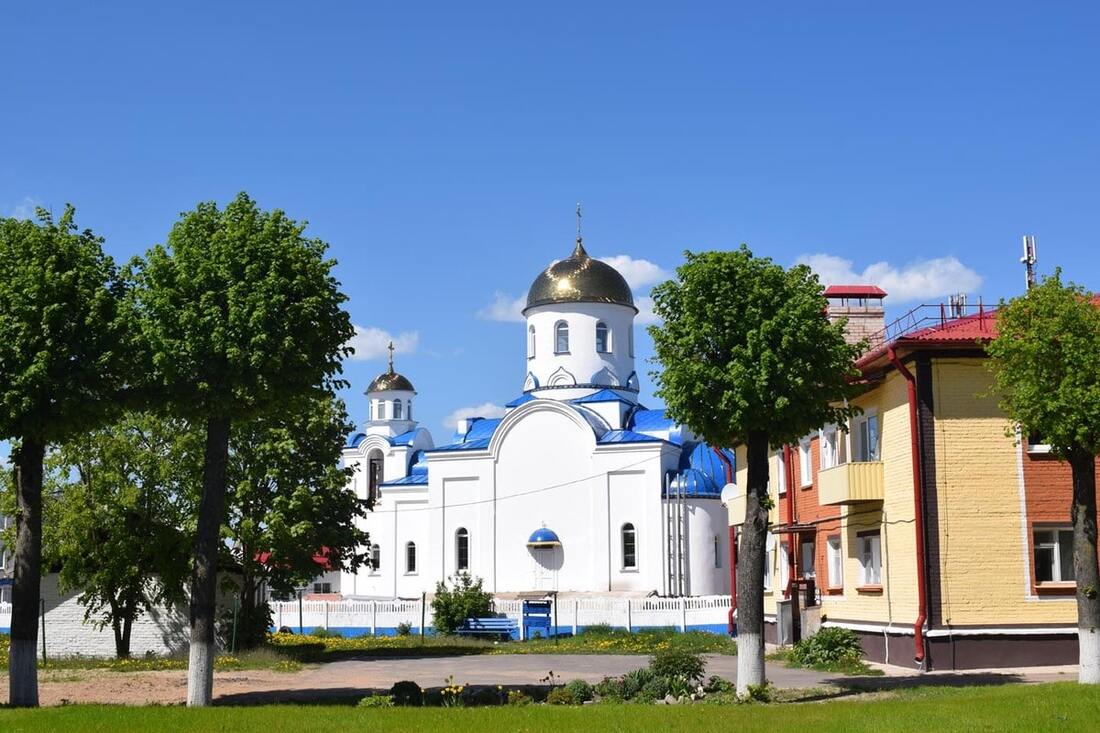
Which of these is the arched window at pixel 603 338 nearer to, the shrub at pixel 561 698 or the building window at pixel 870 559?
the building window at pixel 870 559

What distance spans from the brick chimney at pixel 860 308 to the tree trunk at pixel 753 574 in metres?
10.4

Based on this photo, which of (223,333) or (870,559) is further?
(870,559)

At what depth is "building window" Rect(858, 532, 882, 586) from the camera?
24812 millimetres

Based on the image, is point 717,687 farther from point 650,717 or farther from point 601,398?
point 601,398

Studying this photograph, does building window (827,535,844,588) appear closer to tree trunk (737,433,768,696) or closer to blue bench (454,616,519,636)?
tree trunk (737,433,768,696)

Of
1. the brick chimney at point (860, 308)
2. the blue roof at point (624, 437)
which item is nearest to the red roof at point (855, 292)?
the brick chimney at point (860, 308)

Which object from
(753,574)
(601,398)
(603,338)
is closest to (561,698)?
(753,574)

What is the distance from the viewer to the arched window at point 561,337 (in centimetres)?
5547

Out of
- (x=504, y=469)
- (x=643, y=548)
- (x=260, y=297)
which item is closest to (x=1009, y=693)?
(x=260, y=297)

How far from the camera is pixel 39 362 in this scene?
17.8 meters

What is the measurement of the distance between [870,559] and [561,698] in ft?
32.7

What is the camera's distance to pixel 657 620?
3831 cm

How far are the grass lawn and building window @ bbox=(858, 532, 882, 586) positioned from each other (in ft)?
24.0

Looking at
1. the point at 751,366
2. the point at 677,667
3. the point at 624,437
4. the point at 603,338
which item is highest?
the point at 603,338
